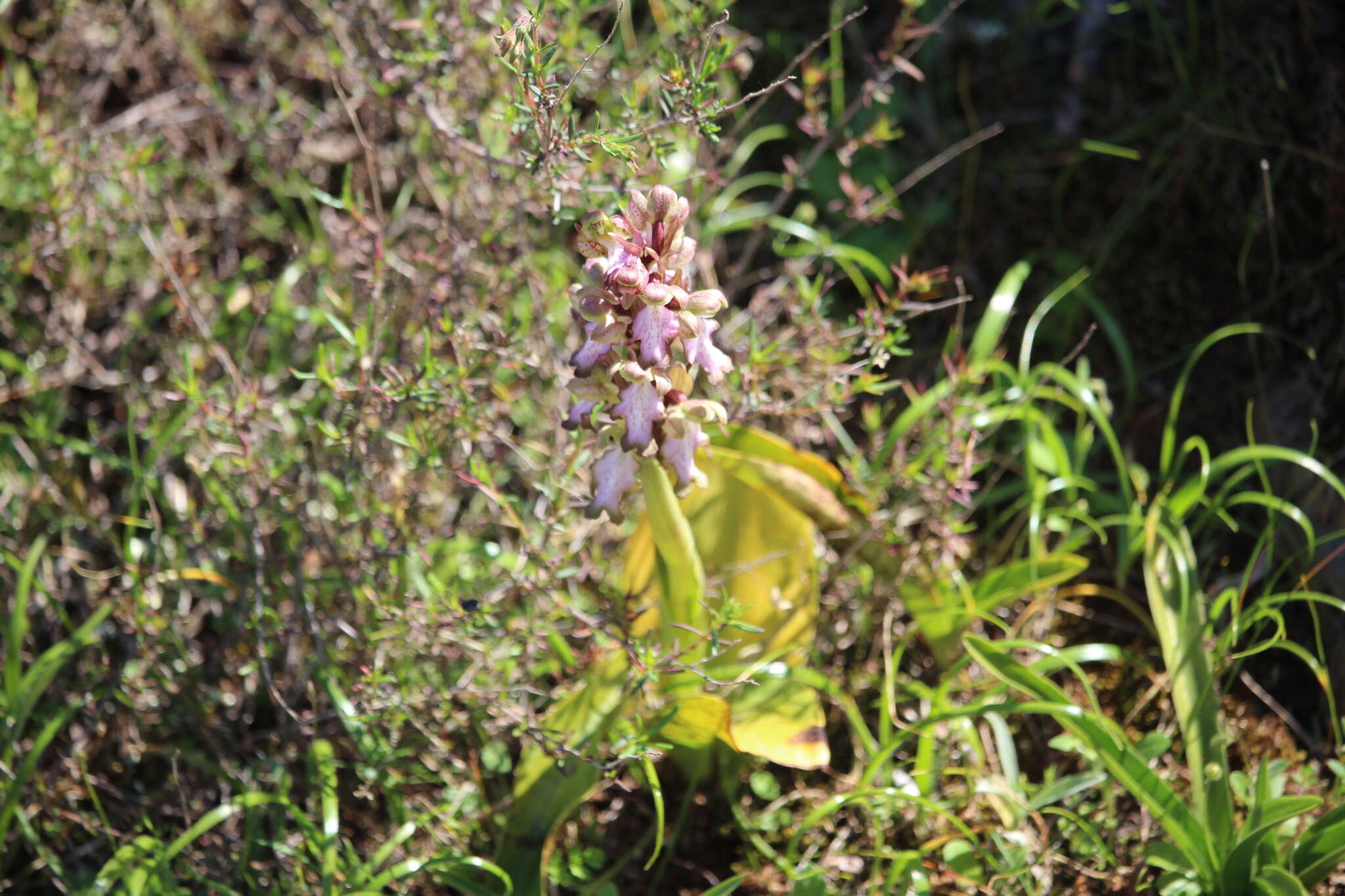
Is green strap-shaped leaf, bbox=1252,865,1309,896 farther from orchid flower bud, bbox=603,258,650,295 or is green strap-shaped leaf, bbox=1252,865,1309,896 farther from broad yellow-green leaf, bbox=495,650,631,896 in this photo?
orchid flower bud, bbox=603,258,650,295

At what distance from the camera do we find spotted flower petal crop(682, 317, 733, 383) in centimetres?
151

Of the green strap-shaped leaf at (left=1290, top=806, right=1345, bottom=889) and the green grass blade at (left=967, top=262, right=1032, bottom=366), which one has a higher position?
the green grass blade at (left=967, top=262, right=1032, bottom=366)

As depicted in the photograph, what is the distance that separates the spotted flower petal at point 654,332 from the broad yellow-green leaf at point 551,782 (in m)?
0.66

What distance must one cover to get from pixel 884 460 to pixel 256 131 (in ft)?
5.56

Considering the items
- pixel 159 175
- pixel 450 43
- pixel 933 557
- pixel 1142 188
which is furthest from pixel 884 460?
pixel 159 175

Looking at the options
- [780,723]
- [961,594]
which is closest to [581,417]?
[780,723]

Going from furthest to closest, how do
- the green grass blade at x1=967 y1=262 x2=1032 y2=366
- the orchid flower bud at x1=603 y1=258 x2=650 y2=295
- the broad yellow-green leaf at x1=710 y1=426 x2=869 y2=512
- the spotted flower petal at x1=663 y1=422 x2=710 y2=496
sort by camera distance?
1. the green grass blade at x1=967 y1=262 x2=1032 y2=366
2. the broad yellow-green leaf at x1=710 y1=426 x2=869 y2=512
3. the spotted flower petal at x1=663 y1=422 x2=710 y2=496
4. the orchid flower bud at x1=603 y1=258 x2=650 y2=295

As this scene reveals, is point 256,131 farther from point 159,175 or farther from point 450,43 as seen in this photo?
point 450,43

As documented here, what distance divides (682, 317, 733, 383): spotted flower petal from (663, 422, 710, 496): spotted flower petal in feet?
0.29

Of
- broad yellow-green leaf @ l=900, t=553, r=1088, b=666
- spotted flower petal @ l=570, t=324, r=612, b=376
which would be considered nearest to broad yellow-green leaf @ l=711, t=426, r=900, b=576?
broad yellow-green leaf @ l=900, t=553, r=1088, b=666

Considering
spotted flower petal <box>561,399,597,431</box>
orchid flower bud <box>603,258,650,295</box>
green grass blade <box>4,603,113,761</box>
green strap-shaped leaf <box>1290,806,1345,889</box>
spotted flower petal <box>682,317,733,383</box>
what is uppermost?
orchid flower bud <box>603,258,650,295</box>

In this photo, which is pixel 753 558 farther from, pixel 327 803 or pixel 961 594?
pixel 327 803

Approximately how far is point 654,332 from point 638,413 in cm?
12

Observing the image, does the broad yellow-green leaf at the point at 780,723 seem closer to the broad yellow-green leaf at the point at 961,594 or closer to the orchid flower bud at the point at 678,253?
the broad yellow-green leaf at the point at 961,594
